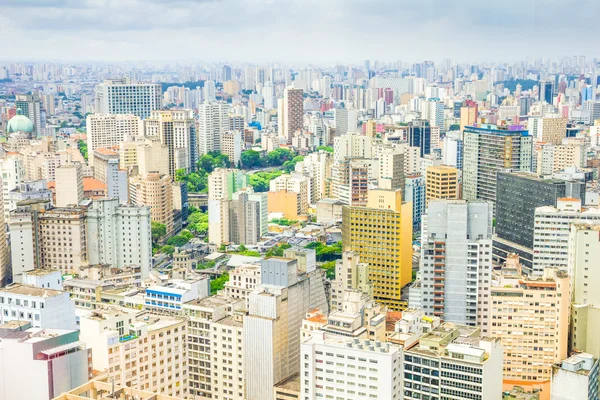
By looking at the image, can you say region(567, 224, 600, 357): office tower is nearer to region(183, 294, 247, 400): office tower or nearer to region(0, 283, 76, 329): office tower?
region(183, 294, 247, 400): office tower

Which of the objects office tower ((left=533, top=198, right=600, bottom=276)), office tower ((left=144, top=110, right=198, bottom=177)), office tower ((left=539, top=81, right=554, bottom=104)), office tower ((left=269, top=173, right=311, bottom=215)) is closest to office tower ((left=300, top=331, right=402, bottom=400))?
office tower ((left=533, top=198, right=600, bottom=276))

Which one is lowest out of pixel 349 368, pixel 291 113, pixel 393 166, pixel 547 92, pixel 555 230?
pixel 349 368

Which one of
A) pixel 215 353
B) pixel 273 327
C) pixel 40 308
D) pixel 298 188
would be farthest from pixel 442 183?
pixel 40 308

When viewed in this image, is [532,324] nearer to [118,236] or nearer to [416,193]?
[118,236]

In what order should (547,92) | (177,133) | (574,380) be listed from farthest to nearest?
(547,92) < (177,133) < (574,380)

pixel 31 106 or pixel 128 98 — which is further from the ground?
pixel 128 98

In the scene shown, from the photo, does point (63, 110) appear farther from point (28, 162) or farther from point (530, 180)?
point (530, 180)
